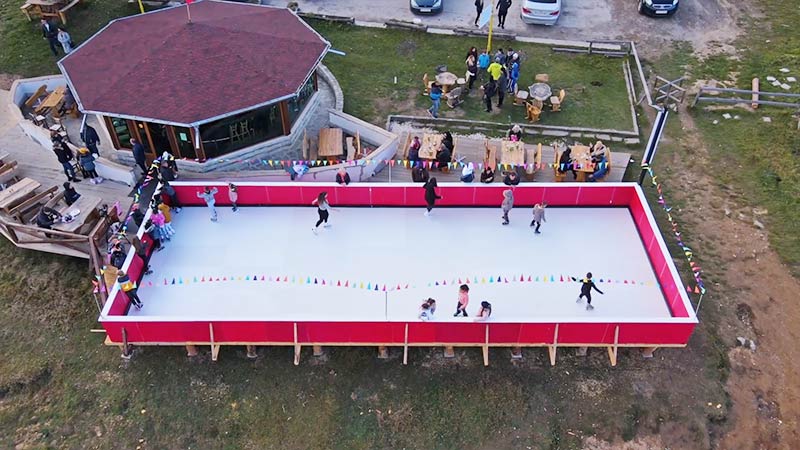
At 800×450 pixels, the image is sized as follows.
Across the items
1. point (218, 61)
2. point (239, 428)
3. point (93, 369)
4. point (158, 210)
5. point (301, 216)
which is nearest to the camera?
point (239, 428)

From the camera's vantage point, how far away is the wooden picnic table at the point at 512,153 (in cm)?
1977

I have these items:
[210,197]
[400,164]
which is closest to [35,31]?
[210,197]

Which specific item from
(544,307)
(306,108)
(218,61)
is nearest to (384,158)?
(306,108)

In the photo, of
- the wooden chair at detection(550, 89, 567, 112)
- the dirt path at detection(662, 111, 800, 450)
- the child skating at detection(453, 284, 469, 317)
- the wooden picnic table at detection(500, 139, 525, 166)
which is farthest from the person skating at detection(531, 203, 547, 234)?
the wooden chair at detection(550, 89, 567, 112)

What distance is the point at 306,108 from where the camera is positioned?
69.2ft

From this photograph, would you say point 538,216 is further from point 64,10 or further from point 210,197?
point 64,10

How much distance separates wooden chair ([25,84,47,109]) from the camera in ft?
71.5

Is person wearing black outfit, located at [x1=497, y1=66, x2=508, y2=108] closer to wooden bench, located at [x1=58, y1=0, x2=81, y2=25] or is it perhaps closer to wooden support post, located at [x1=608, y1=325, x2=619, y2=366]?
wooden support post, located at [x1=608, y1=325, x2=619, y2=366]

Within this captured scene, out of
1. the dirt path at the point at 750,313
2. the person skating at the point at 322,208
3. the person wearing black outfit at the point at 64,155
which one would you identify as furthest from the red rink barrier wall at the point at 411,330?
the person wearing black outfit at the point at 64,155

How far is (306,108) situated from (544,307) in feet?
35.2

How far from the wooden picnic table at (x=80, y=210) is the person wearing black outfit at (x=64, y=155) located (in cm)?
138

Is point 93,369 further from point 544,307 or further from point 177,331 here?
point 544,307

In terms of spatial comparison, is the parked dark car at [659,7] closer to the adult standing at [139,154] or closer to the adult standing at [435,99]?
the adult standing at [435,99]

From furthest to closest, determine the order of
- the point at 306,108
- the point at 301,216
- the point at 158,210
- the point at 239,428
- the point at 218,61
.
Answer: the point at 306,108 < the point at 218,61 < the point at 301,216 < the point at 158,210 < the point at 239,428
